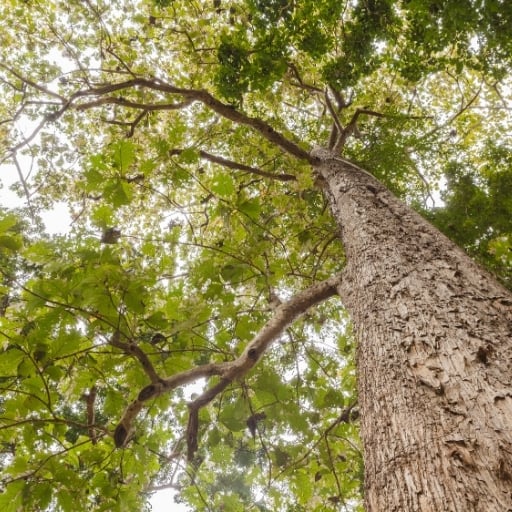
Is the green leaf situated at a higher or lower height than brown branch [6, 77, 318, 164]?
lower

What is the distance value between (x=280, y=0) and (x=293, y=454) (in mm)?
4034

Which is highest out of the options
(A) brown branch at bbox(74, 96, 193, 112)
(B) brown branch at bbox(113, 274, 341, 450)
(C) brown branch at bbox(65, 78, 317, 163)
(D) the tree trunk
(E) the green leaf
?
(A) brown branch at bbox(74, 96, 193, 112)

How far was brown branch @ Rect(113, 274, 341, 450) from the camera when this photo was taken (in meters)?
1.86

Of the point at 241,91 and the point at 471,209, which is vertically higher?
the point at 241,91

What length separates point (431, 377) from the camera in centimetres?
121

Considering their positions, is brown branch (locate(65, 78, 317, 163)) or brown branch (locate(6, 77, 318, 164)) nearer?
brown branch (locate(6, 77, 318, 164))

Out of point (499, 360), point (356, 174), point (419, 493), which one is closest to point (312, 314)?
point (356, 174)

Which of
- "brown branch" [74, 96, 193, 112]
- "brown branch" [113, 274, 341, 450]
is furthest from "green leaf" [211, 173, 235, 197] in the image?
"brown branch" [74, 96, 193, 112]

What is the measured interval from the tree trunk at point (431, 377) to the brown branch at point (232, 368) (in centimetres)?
32

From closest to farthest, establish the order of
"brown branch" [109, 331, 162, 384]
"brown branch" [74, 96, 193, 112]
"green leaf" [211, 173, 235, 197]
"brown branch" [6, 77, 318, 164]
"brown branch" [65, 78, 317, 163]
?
"brown branch" [109, 331, 162, 384]
"green leaf" [211, 173, 235, 197]
"brown branch" [6, 77, 318, 164]
"brown branch" [65, 78, 317, 163]
"brown branch" [74, 96, 193, 112]

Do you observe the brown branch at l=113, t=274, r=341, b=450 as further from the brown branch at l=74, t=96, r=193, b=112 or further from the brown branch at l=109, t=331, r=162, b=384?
the brown branch at l=74, t=96, r=193, b=112

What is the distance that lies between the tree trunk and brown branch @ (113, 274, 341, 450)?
0.32 metres

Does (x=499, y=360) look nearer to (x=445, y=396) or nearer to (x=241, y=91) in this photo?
(x=445, y=396)

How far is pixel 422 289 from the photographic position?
5.65 feet
